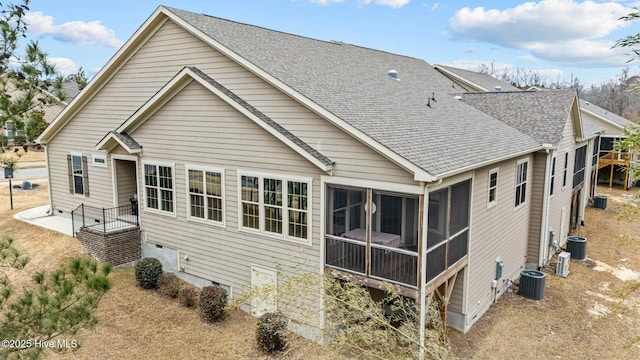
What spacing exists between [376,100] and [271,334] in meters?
7.14

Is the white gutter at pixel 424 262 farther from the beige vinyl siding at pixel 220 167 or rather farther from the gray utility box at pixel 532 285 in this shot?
the gray utility box at pixel 532 285

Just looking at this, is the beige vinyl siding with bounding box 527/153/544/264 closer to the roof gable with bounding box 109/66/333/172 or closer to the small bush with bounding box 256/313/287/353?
the roof gable with bounding box 109/66/333/172

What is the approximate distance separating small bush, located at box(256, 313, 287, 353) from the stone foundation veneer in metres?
6.38

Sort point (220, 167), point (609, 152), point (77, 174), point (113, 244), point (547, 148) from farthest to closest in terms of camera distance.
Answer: point (609, 152), point (77, 174), point (547, 148), point (113, 244), point (220, 167)

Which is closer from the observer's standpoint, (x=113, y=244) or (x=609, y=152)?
(x=113, y=244)

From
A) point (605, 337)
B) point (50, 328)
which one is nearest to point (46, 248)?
Result: point (50, 328)

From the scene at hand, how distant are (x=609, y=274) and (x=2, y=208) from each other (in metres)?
26.9

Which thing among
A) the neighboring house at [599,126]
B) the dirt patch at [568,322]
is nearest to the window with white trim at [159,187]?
the dirt patch at [568,322]

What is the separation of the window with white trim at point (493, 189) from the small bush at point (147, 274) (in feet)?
32.4

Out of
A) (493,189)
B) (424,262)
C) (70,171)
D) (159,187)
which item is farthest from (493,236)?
(70,171)

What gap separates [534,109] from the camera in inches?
694

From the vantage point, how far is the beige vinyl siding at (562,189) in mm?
17484

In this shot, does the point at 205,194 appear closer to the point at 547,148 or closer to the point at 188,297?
the point at 188,297

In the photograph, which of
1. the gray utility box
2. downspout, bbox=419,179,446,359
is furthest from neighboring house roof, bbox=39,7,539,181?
the gray utility box
